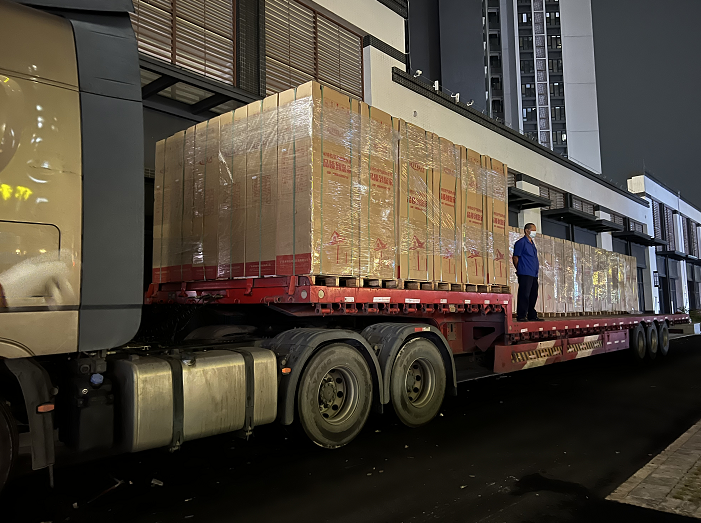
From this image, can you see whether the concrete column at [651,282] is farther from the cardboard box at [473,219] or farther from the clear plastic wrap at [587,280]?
the cardboard box at [473,219]

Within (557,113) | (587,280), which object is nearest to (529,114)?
(557,113)

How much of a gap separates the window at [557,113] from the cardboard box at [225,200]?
55370 mm

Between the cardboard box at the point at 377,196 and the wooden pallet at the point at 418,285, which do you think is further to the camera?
the wooden pallet at the point at 418,285

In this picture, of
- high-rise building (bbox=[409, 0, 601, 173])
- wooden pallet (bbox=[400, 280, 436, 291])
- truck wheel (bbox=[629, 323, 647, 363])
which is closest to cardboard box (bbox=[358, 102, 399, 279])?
wooden pallet (bbox=[400, 280, 436, 291])

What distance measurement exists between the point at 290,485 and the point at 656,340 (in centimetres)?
1223

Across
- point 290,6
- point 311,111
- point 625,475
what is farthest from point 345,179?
point 290,6

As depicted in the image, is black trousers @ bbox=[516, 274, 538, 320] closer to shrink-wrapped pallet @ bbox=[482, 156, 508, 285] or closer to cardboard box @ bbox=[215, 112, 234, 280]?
shrink-wrapped pallet @ bbox=[482, 156, 508, 285]

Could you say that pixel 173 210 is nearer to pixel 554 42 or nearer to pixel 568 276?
pixel 568 276

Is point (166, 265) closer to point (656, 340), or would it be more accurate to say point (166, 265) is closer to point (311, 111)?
point (311, 111)

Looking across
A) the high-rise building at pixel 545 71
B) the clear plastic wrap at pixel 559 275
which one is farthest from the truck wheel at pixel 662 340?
the high-rise building at pixel 545 71

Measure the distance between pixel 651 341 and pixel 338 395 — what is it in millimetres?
10871

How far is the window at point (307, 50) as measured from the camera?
32.9 ft

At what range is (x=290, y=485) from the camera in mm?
3861

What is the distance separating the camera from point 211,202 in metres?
5.68
